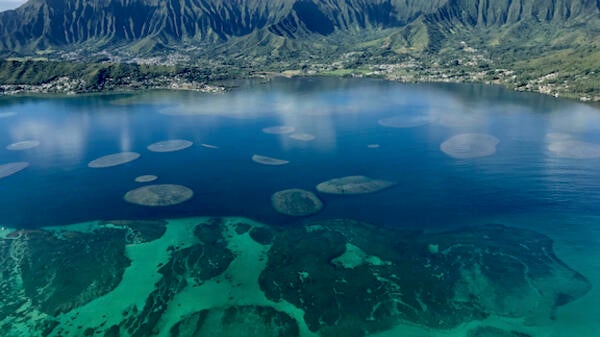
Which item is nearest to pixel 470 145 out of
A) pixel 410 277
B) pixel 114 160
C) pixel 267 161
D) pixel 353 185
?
pixel 353 185

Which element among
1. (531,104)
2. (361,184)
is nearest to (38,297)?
(361,184)

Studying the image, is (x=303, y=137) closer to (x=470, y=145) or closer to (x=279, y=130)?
(x=279, y=130)

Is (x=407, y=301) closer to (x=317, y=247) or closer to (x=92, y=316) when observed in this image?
(x=317, y=247)

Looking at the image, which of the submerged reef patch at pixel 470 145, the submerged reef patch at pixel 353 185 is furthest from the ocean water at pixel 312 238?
the submerged reef patch at pixel 353 185

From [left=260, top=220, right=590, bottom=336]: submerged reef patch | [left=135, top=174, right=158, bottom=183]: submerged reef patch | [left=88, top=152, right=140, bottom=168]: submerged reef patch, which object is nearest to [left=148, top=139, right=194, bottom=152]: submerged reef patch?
[left=88, top=152, right=140, bottom=168]: submerged reef patch

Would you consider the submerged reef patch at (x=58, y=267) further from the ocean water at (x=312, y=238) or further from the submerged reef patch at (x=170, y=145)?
the submerged reef patch at (x=170, y=145)

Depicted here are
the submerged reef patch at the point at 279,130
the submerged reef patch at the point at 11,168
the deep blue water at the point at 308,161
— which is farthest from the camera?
the submerged reef patch at the point at 279,130
